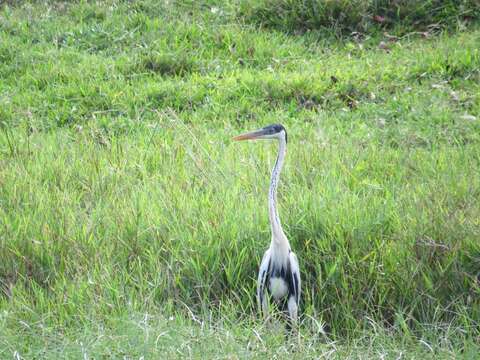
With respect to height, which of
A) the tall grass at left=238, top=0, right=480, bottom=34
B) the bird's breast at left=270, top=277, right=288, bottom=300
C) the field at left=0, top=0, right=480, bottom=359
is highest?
the tall grass at left=238, top=0, right=480, bottom=34

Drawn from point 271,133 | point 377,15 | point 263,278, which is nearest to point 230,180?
point 271,133

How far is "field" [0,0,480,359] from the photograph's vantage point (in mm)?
4027

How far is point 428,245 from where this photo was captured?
441cm

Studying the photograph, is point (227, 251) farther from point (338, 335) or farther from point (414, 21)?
point (414, 21)

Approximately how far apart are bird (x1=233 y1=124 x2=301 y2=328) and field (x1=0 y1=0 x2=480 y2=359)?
0.11 m

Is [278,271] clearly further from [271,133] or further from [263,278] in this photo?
[271,133]

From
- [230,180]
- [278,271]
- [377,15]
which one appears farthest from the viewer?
[377,15]

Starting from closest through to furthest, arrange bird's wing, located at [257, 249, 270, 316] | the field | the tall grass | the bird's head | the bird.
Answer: the field
the bird
bird's wing, located at [257, 249, 270, 316]
the bird's head
the tall grass

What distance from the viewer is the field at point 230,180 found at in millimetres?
4027

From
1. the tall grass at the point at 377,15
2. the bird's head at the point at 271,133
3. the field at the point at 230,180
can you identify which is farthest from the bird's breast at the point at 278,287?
the tall grass at the point at 377,15

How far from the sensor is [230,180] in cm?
546

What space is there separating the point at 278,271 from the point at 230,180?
4.40 feet

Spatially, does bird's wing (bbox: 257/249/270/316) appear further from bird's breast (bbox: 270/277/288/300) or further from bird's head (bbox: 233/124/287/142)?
bird's head (bbox: 233/124/287/142)

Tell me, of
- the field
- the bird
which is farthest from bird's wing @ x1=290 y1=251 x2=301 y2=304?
the field
